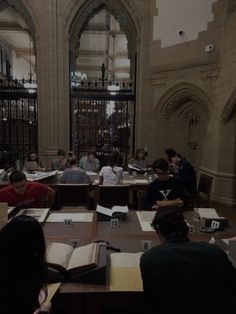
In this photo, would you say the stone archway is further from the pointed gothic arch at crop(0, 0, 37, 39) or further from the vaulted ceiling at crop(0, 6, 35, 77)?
the vaulted ceiling at crop(0, 6, 35, 77)

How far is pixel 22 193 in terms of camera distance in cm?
354

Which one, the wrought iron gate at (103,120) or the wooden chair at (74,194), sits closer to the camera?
the wooden chair at (74,194)

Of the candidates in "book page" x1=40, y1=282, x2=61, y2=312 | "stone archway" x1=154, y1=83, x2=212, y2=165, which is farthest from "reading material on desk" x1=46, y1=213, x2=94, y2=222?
"stone archway" x1=154, y1=83, x2=212, y2=165

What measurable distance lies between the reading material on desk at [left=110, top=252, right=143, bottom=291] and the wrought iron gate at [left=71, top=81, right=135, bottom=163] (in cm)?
724

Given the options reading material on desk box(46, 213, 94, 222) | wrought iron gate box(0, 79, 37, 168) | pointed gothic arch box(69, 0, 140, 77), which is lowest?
reading material on desk box(46, 213, 94, 222)

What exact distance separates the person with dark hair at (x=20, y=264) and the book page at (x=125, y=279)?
59 cm

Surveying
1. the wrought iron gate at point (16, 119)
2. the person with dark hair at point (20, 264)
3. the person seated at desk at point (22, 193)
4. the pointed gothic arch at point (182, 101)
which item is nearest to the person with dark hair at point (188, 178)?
the pointed gothic arch at point (182, 101)

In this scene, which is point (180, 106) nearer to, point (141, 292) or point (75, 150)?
point (75, 150)

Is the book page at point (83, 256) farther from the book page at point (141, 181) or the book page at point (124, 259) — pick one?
the book page at point (141, 181)

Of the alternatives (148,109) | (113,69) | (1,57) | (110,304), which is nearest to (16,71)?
(1,57)

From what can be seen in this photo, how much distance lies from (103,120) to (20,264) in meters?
8.34

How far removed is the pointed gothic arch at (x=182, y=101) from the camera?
767 cm

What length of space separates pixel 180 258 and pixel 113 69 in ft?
50.1

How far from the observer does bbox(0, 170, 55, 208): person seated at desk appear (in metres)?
3.42
